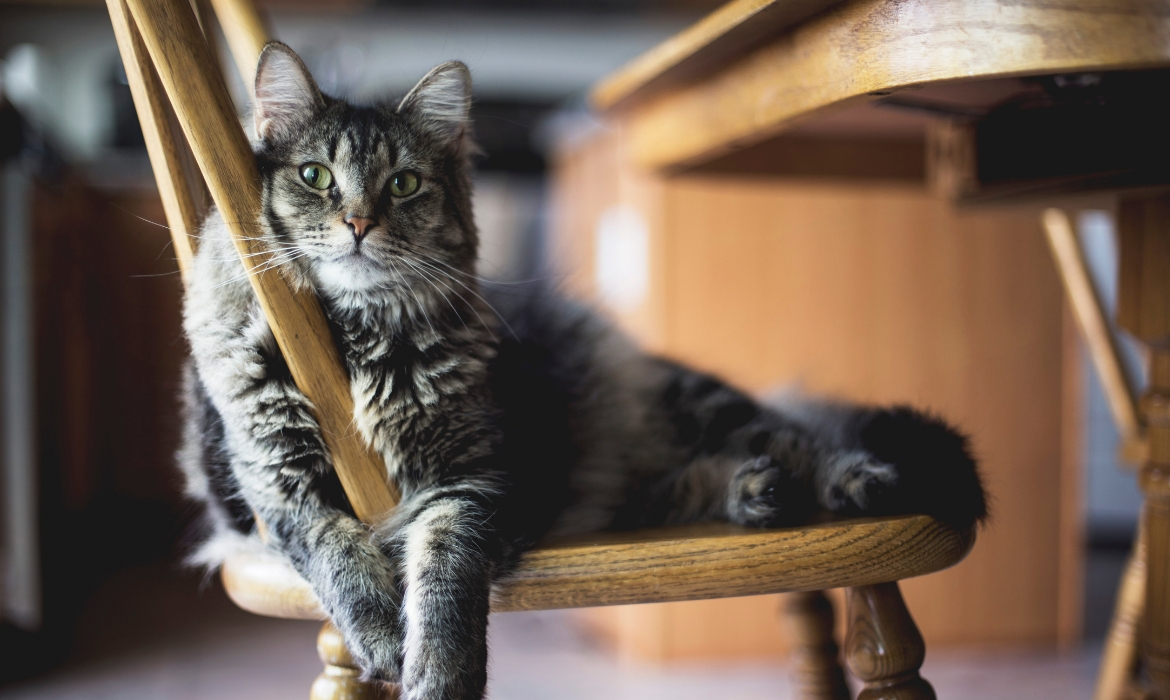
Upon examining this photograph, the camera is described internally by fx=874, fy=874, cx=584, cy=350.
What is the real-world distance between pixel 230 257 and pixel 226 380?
0.11m

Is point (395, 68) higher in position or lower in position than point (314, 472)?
higher

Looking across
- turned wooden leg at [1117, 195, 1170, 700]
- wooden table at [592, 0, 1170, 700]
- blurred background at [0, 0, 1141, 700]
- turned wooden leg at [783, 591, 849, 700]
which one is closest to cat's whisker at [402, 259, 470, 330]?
wooden table at [592, 0, 1170, 700]

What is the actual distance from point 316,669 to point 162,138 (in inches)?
62.5

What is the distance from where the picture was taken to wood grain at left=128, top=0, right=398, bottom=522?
629mm

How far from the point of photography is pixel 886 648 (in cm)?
78

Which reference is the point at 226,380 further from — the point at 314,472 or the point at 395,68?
the point at 395,68

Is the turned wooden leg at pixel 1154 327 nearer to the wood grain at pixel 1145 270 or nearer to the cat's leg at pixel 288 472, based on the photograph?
the wood grain at pixel 1145 270

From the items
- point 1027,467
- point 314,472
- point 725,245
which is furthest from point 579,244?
point 314,472

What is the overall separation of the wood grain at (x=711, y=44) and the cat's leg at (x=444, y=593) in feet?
1.61

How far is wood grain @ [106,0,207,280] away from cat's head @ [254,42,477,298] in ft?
0.21

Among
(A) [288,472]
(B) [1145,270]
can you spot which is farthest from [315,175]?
(B) [1145,270]

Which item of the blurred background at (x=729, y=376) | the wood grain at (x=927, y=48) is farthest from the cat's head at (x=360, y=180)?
the blurred background at (x=729, y=376)

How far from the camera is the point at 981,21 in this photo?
63cm

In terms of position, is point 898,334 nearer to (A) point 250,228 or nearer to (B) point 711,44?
(B) point 711,44
